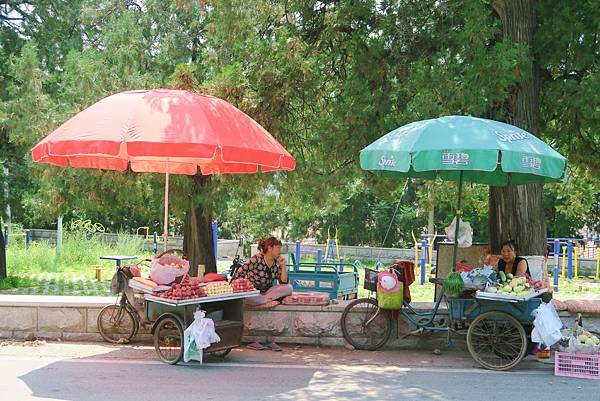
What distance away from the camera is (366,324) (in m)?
9.16

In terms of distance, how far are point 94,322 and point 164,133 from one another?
303 centimetres

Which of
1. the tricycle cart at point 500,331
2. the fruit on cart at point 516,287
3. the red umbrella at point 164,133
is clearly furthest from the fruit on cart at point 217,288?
the fruit on cart at point 516,287

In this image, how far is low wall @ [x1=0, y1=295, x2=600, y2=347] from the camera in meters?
9.37

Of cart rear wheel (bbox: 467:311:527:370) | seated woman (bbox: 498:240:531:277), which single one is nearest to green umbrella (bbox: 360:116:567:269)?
seated woman (bbox: 498:240:531:277)

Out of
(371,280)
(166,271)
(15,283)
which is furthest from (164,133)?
(15,283)

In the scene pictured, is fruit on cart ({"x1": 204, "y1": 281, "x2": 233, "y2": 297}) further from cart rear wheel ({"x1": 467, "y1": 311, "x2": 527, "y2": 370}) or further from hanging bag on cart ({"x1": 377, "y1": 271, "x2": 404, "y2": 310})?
cart rear wheel ({"x1": 467, "y1": 311, "x2": 527, "y2": 370})

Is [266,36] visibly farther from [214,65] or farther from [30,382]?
[30,382]

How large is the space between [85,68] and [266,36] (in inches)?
128

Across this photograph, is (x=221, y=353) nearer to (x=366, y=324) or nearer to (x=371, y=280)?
(x=366, y=324)

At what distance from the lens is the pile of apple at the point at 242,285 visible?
875cm

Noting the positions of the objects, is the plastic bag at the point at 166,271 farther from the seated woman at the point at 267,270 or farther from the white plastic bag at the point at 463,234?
the white plastic bag at the point at 463,234

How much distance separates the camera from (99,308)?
9.45m

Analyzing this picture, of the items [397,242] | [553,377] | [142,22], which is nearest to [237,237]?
[397,242]

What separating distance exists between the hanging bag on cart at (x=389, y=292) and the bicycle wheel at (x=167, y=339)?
2482 millimetres
